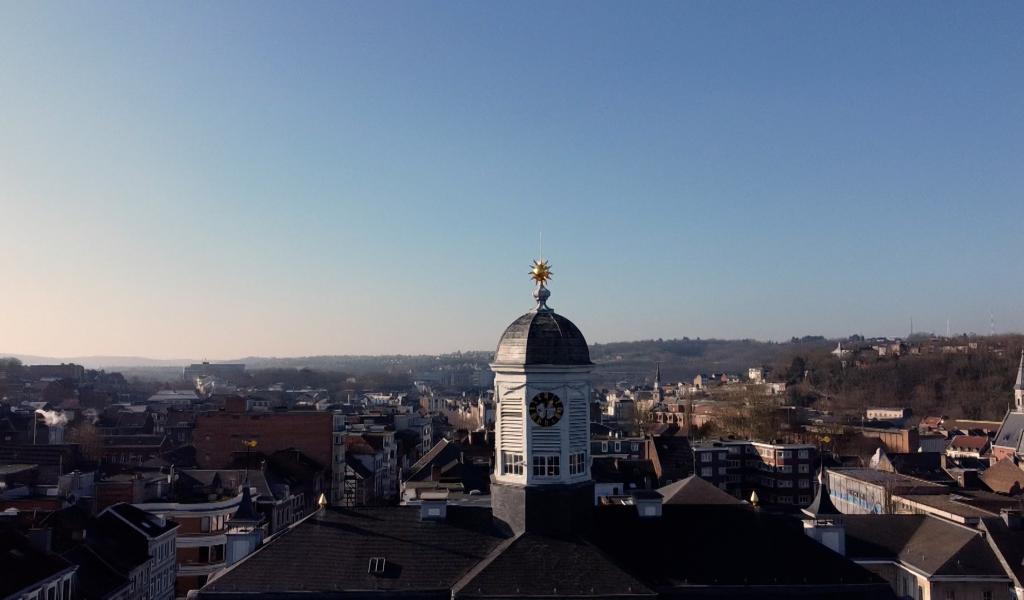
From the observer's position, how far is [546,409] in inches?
990

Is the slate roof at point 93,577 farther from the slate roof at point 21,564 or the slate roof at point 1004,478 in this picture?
the slate roof at point 1004,478

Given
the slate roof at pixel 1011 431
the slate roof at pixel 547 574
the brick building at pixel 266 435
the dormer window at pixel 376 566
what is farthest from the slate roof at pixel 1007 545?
the slate roof at pixel 1011 431

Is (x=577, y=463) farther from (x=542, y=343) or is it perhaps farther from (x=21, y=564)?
(x=21, y=564)

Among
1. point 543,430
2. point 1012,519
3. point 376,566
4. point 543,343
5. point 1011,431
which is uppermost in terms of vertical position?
point 543,343

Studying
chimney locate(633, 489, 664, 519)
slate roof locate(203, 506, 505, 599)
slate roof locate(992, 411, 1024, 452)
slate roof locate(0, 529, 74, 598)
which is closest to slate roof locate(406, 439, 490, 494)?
slate roof locate(0, 529, 74, 598)

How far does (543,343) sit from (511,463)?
376 cm

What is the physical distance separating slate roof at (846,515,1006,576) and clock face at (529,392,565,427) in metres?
24.1

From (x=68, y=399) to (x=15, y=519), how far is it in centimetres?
14098

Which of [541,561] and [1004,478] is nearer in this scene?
[541,561]

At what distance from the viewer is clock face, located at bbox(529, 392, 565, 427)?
25062 millimetres

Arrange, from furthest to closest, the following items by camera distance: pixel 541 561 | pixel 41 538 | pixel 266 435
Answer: pixel 266 435, pixel 41 538, pixel 541 561

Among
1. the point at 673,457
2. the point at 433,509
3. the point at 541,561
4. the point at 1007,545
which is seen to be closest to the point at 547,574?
the point at 541,561

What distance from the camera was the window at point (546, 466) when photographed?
2483cm

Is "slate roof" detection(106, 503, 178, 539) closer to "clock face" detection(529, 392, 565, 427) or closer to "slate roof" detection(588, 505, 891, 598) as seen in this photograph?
"clock face" detection(529, 392, 565, 427)
